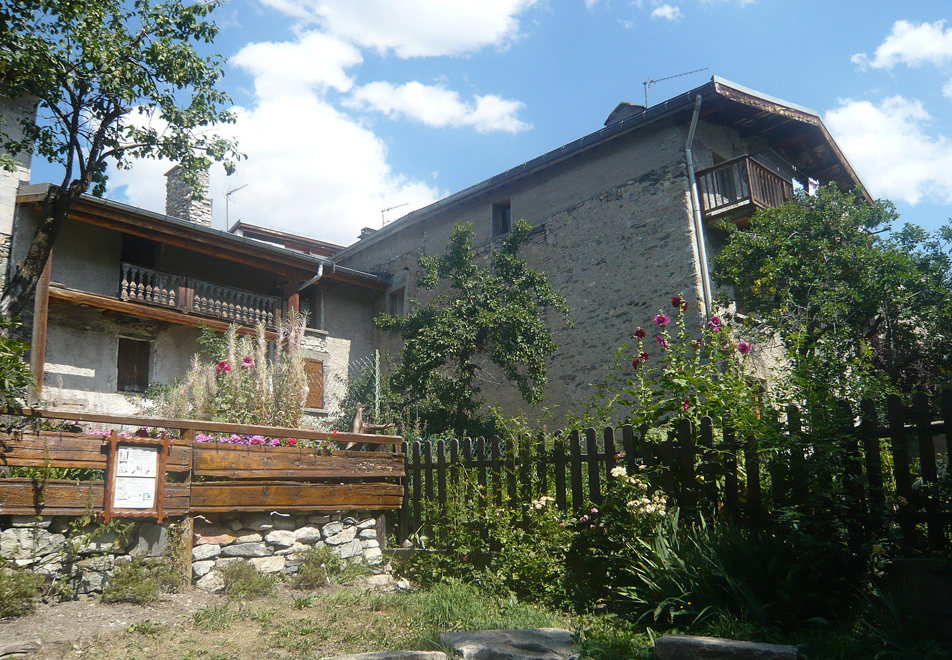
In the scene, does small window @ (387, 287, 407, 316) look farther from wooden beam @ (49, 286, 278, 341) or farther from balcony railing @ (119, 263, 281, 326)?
wooden beam @ (49, 286, 278, 341)

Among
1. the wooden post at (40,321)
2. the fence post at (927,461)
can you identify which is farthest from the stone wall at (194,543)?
the wooden post at (40,321)

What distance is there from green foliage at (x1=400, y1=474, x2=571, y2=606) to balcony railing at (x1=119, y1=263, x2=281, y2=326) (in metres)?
9.14

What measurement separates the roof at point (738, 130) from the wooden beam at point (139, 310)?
4.98 metres

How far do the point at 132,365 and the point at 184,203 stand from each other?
17.1ft

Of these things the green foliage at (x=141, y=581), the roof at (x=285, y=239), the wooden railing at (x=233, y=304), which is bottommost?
the green foliage at (x=141, y=581)

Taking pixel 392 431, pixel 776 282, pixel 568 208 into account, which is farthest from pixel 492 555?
pixel 568 208

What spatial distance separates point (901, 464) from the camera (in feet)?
14.4

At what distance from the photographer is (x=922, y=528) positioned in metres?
4.44

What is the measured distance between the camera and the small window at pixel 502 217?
15.7 metres

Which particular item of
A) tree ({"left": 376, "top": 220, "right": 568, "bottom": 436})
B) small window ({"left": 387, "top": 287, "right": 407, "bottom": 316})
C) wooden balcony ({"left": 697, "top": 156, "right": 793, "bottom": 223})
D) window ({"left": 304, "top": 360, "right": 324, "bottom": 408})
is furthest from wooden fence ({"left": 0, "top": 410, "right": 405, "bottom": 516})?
small window ({"left": 387, "top": 287, "right": 407, "bottom": 316})

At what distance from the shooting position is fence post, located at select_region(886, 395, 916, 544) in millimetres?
4293

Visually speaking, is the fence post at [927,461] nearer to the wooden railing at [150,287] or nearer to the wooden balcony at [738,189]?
the wooden balcony at [738,189]

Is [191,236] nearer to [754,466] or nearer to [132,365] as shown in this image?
[132,365]

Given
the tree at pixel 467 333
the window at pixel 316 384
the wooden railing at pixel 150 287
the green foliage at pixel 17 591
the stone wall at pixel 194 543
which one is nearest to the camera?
the green foliage at pixel 17 591
